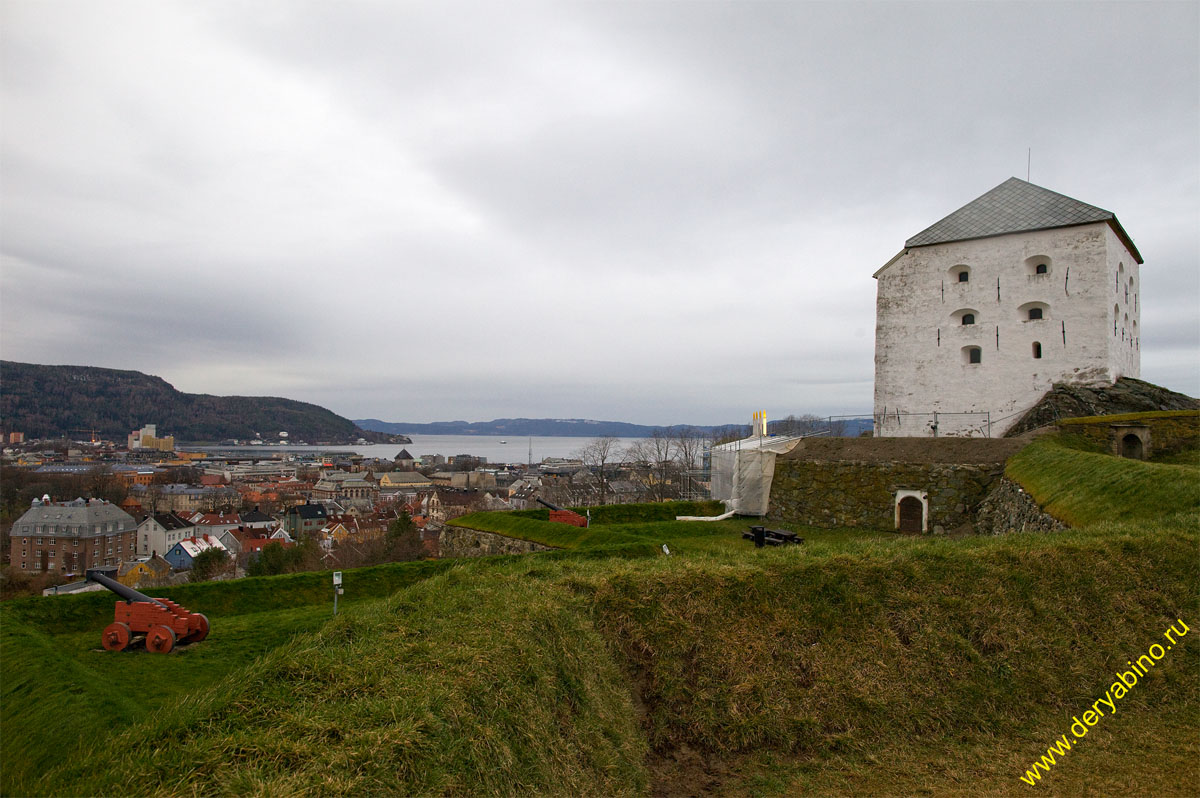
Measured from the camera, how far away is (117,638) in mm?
7754

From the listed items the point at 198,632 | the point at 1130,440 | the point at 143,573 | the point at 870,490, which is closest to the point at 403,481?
the point at 143,573

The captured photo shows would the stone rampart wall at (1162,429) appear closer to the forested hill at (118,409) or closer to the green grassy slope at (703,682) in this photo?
the green grassy slope at (703,682)

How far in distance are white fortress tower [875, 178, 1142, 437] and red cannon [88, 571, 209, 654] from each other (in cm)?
1871

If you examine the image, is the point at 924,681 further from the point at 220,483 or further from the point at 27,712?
the point at 220,483

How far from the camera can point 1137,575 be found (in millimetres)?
6590

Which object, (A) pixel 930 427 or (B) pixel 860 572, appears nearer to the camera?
(B) pixel 860 572

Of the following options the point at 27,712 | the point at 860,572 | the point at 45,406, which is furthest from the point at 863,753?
the point at 45,406

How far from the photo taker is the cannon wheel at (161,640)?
753 cm

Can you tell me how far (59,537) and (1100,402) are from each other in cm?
4320

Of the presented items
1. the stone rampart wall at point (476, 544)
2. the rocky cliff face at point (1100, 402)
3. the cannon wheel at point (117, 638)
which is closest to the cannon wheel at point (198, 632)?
the cannon wheel at point (117, 638)

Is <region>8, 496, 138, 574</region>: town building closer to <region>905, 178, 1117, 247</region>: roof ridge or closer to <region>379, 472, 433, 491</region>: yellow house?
<region>905, 178, 1117, 247</region>: roof ridge

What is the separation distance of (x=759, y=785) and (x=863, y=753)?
1.03 m

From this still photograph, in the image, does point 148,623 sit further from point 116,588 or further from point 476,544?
point 476,544

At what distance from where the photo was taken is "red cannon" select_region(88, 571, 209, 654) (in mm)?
7574
